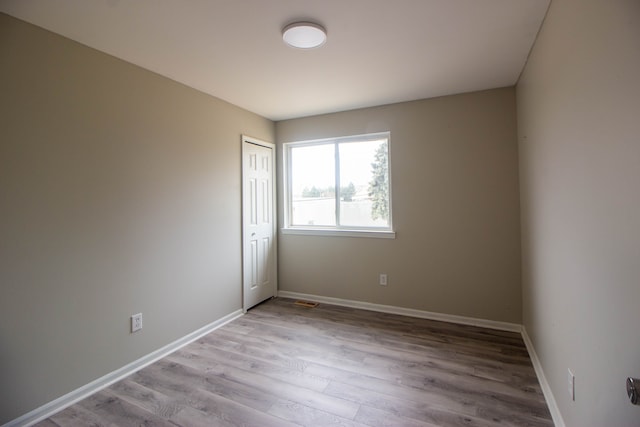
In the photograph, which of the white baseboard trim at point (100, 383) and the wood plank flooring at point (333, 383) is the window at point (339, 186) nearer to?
the wood plank flooring at point (333, 383)

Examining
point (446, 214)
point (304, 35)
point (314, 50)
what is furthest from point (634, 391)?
point (446, 214)

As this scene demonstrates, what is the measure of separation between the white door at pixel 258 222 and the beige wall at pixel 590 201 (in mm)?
2836

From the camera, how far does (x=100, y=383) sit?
7.06ft

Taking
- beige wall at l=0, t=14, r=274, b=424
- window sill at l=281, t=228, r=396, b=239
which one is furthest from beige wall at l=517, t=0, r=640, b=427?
beige wall at l=0, t=14, r=274, b=424

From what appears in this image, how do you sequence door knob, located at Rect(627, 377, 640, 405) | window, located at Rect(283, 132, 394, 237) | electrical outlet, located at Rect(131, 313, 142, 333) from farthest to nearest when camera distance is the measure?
1. window, located at Rect(283, 132, 394, 237)
2. electrical outlet, located at Rect(131, 313, 142, 333)
3. door knob, located at Rect(627, 377, 640, 405)

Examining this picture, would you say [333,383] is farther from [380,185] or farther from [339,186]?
[339,186]

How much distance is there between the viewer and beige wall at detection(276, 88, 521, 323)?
296 cm

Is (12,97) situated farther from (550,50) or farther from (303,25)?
(550,50)

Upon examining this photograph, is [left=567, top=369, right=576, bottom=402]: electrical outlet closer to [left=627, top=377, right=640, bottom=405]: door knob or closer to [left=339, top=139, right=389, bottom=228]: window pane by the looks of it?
[left=627, top=377, right=640, bottom=405]: door knob

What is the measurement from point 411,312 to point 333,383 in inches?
60.9

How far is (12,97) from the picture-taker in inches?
69.2

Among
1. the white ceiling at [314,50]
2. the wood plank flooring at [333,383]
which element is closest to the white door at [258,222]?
the wood plank flooring at [333,383]

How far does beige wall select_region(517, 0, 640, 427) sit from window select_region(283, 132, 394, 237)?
5.46 ft

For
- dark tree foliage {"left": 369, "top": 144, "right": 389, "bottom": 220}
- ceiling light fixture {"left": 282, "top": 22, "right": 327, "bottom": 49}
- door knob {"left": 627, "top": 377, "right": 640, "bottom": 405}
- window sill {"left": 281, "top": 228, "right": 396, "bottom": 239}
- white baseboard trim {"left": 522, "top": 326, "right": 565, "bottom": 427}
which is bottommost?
white baseboard trim {"left": 522, "top": 326, "right": 565, "bottom": 427}
